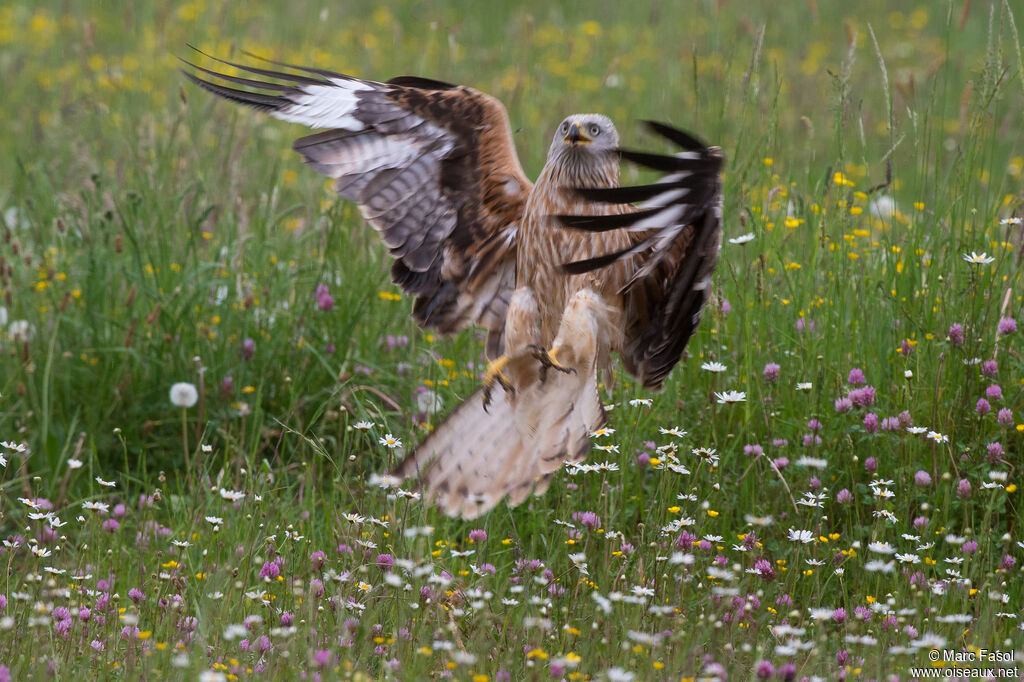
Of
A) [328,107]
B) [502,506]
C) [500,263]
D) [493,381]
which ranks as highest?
[328,107]

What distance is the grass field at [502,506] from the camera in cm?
307

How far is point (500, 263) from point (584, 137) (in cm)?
57

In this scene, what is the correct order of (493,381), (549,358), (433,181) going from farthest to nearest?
(433,181)
(493,381)
(549,358)

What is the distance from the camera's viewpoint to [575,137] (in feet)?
14.1

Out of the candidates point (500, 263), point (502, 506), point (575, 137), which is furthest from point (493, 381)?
point (575, 137)

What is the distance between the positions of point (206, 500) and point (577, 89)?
281 inches

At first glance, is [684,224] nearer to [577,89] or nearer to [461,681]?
[461,681]

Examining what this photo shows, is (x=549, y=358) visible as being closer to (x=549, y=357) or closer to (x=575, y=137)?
(x=549, y=357)

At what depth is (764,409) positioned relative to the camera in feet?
13.9

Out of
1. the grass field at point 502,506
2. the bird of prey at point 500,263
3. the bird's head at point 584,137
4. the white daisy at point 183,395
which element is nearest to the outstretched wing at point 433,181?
the bird of prey at point 500,263

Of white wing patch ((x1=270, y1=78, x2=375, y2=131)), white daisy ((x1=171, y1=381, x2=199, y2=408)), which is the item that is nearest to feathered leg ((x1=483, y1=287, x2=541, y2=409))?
white wing patch ((x1=270, y1=78, x2=375, y2=131))

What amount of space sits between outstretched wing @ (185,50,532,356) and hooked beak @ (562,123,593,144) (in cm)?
20

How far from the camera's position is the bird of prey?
3.99 metres

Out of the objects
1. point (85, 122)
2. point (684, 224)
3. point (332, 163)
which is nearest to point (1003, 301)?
point (684, 224)
